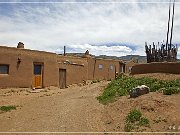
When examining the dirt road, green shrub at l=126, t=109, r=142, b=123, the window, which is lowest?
the dirt road

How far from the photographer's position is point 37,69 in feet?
84.1

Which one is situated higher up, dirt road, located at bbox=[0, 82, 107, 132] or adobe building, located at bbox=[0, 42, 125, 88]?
adobe building, located at bbox=[0, 42, 125, 88]

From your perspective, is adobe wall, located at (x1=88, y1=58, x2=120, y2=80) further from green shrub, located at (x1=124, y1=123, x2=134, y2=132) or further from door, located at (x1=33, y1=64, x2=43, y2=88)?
green shrub, located at (x1=124, y1=123, x2=134, y2=132)

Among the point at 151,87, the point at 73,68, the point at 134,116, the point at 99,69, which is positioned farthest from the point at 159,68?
the point at 99,69

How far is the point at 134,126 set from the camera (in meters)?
10.9

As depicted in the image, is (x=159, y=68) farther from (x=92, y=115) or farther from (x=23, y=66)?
(x=23, y=66)

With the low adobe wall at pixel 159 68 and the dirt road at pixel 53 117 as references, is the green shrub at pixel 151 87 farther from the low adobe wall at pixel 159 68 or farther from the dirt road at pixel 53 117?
the low adobe wall at pixel 159 68

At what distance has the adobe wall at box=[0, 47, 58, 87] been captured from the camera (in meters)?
22.5

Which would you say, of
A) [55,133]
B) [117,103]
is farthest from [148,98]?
[55,133]

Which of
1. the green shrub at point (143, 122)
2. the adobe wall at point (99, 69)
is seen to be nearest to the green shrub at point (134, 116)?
the green shrub at point (143, 122)

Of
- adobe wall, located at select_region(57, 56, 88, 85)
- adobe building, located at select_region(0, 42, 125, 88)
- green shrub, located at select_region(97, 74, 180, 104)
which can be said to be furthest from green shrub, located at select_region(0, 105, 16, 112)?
adobe wall, located at select_region(57, 56, 88, 85)

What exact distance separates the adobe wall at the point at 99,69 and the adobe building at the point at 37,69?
3.42m

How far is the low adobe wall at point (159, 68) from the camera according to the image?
1873 cm

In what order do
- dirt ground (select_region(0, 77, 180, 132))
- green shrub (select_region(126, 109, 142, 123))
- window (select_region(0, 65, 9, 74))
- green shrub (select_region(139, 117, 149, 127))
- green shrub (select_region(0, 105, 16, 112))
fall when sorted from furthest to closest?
1. window (select_region(0, 65, 9, 74))
2. green shrub (select_region(0, 105, 16, 112))
3. green shrub (select_region(126, 109, 142, 123))
4. dirt ground (select_region(0, 77, 180, 132))
5. green shrub (select_region(139, 117, 149, 127))
